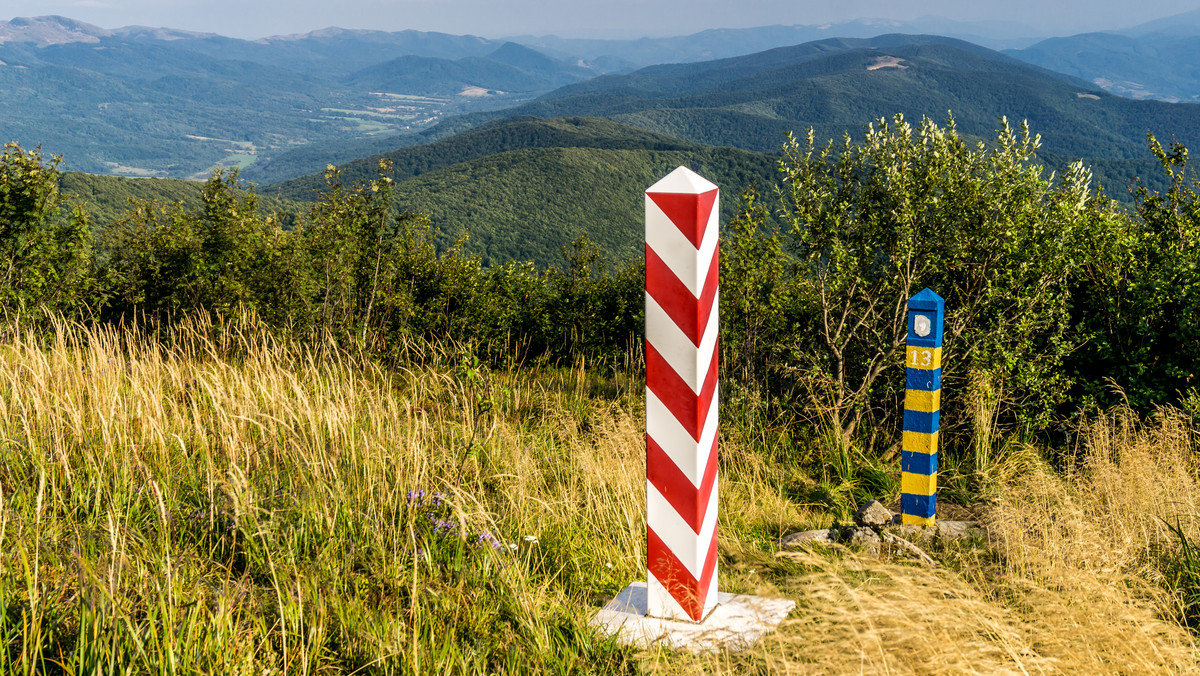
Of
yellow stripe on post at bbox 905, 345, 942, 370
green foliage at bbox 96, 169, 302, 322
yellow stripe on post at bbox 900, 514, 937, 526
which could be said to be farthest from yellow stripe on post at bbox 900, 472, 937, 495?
green foliage at bbox 96, 169, 302, 322

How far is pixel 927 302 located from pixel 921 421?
0.64 meters

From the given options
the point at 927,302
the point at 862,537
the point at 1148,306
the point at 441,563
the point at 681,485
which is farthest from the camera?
the point at 1148,306

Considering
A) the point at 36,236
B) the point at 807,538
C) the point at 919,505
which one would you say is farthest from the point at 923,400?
the point at 36,236

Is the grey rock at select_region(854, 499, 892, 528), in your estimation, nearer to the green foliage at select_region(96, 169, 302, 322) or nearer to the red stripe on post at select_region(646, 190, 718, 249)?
the red stripe on post at select_region(646, 190, 718, 249)

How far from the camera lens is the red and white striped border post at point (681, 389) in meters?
2.27

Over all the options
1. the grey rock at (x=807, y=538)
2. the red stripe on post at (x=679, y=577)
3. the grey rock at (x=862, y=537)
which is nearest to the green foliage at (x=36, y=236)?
the grey rock at (x=807, y=538)

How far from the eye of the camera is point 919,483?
3.95 m

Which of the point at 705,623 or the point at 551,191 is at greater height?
the point at 705,623

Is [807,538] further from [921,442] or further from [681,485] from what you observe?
[681,485]

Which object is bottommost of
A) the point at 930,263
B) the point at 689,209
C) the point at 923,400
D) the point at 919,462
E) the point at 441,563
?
the point at 919,462

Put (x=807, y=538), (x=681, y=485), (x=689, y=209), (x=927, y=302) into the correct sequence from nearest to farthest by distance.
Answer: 1. (x=689, y=209)
2. (x=681, y=485)
3. (x=807, y=538)
4. (x=927, y=302)

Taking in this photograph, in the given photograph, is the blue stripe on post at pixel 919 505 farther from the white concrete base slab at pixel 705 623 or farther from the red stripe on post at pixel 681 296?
the red stripe on post at pixel 681 296

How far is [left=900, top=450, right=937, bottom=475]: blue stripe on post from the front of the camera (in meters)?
3.94

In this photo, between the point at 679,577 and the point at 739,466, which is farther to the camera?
the point at 739,466
